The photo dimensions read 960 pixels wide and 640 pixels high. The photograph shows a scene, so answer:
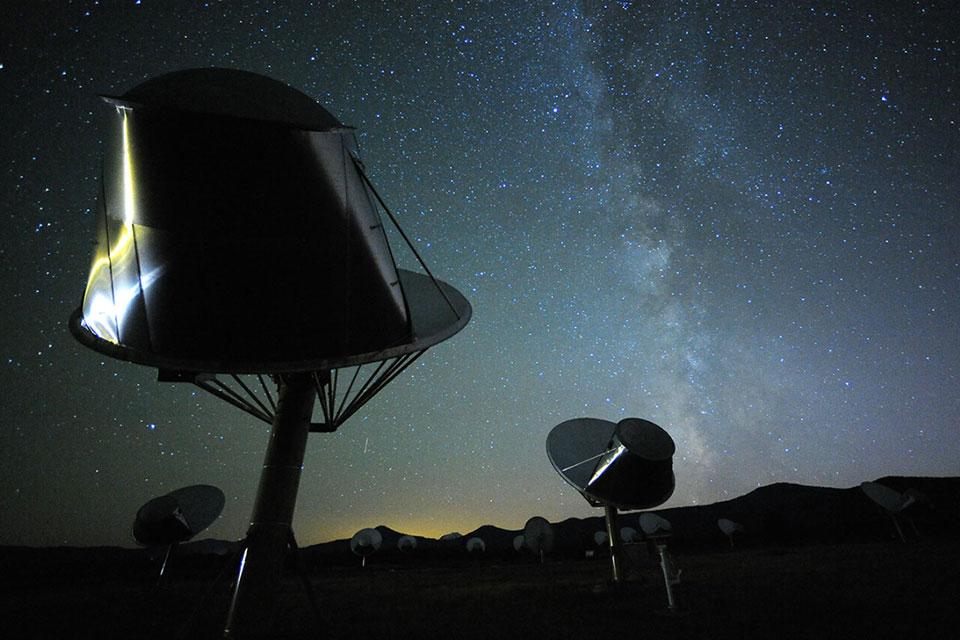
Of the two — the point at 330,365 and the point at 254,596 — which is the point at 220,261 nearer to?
the point at 330,365

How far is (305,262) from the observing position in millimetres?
5141

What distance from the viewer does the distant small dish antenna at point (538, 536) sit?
26891 millimetres

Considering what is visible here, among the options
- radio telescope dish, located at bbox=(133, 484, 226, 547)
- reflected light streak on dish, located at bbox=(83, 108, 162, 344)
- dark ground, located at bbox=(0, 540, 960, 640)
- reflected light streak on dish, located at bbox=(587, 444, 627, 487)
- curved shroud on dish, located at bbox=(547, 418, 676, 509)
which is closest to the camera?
reflected light streak on dish, located at bbox=(83, 108, 162, 344)

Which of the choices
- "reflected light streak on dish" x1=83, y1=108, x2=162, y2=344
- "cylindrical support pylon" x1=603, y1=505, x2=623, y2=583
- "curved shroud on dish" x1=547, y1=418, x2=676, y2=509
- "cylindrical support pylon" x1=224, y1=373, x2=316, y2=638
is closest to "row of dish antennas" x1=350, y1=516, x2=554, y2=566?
"cylindrical support pylon" x1=603, y1=505, x2=623, y2=583

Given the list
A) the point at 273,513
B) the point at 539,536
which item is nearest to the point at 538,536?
the point at 539,536

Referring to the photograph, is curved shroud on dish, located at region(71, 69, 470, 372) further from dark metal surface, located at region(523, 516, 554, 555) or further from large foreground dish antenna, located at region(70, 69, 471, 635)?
dark metal surface, located at region(523, 516, 554, 555)

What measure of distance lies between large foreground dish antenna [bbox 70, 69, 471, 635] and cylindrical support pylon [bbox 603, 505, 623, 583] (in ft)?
26.8

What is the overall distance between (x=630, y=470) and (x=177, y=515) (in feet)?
46.7

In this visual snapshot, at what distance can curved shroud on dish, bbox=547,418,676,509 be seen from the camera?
35.4 ft

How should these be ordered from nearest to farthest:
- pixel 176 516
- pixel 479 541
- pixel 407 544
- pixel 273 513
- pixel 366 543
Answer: pixel 273 513, pixel 176 516, pixel 366 543, pixel 407 544, pixel 479 541

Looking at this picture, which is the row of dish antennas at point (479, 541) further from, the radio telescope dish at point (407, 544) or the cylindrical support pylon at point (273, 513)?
the cylindrical support pylon at point (273, 513)

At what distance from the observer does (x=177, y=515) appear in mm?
15875

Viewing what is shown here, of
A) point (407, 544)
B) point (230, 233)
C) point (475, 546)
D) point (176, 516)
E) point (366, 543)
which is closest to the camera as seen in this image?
point (230, 233)

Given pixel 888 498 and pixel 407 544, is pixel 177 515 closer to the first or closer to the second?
pixel 888 498
